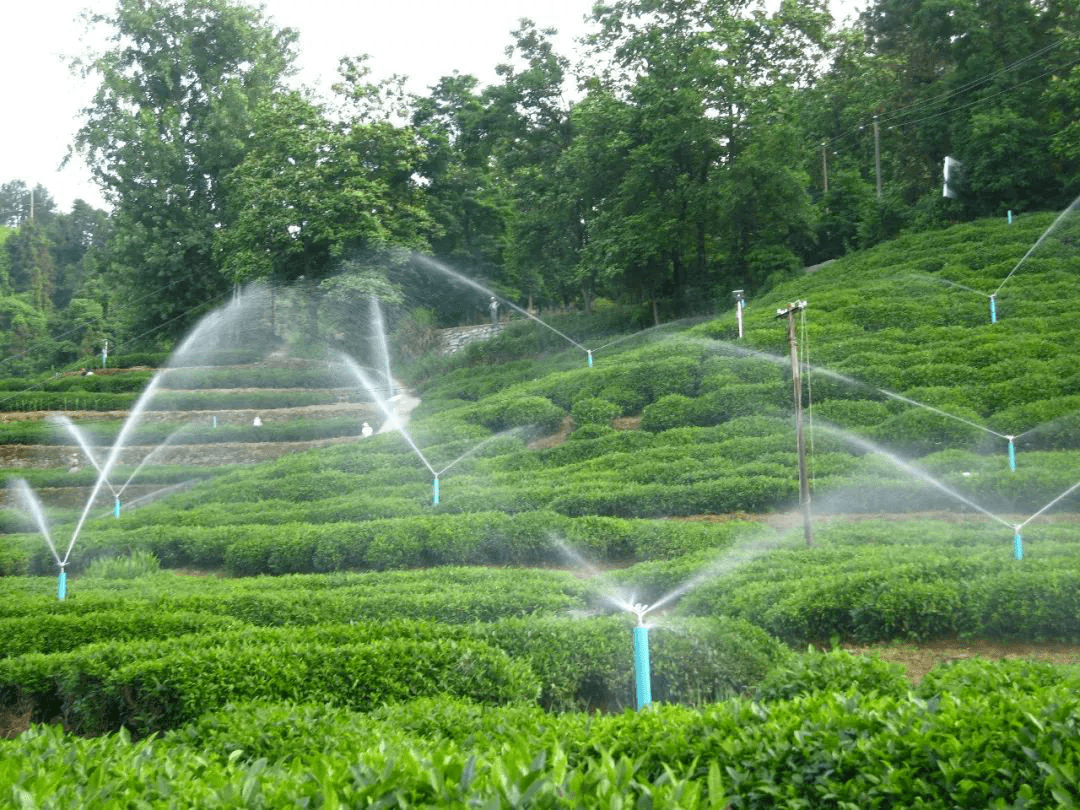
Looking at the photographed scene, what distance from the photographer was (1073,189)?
27.8 m

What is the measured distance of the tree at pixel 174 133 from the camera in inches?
1519

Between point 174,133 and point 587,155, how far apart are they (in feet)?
58.1

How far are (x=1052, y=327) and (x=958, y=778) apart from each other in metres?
17.4

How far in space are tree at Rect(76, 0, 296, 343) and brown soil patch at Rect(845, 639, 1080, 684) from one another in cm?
3492

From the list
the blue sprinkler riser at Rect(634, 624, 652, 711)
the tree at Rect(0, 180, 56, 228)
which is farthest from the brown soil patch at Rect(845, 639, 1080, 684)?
the tree at Rect(0, 180, 56, 228)

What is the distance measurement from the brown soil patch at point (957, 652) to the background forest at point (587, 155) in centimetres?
2030

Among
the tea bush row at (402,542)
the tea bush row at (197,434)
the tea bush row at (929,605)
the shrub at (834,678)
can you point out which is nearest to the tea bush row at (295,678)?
the shrub at (834,678)

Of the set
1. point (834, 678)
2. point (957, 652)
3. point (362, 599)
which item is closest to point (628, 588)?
point (362, 599)

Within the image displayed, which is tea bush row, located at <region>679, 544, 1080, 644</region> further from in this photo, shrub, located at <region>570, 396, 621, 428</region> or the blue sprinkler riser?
shrub, located at <region>570, 396, 621, 428</region>

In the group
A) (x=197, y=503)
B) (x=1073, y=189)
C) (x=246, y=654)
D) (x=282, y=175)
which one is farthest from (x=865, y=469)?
(x=282, y=175)

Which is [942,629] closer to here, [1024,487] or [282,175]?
[1024,487]

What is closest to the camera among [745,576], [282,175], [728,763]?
[728,763]

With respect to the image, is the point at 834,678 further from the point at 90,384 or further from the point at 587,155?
the point at 90,384

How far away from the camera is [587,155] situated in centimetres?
3061
